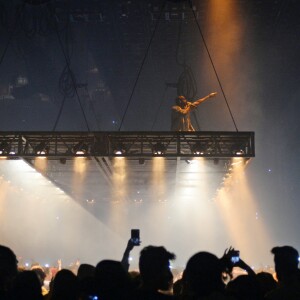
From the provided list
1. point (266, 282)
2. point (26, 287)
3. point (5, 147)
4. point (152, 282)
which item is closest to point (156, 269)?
point (152, 282)

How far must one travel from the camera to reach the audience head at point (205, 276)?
271cm

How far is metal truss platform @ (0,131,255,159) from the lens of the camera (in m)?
11.9

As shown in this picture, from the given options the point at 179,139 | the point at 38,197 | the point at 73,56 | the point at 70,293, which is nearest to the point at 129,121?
the point at 73,56

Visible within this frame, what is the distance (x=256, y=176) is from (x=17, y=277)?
2423 centimetres

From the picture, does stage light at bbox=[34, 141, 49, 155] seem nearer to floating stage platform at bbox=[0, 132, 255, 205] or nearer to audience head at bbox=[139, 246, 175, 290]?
floating stage platform at bbox=[0, 132, 255, 205]

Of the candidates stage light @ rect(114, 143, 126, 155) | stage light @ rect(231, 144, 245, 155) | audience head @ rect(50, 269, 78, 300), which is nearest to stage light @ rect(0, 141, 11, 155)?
stage light @ rect(114, 143, 126, 155)

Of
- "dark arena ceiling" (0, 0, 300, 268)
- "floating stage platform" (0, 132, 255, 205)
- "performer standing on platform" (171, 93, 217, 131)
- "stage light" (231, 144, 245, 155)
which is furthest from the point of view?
"dark arena ceiling" (0, 0, 300, 268)

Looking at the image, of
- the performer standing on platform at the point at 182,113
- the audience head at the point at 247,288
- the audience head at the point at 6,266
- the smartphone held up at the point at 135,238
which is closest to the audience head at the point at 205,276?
the audience head at the point at 247,288

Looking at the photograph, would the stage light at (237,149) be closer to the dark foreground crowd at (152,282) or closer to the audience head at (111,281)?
the dark foreground crowd at (152,282)

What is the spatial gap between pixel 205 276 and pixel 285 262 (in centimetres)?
103

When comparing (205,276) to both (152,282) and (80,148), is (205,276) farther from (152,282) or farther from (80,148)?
(80,148)

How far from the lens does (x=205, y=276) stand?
8.94ft

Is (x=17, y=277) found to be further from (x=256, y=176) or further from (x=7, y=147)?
(x=256, y=176)

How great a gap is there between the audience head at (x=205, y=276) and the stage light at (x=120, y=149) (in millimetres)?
9311
